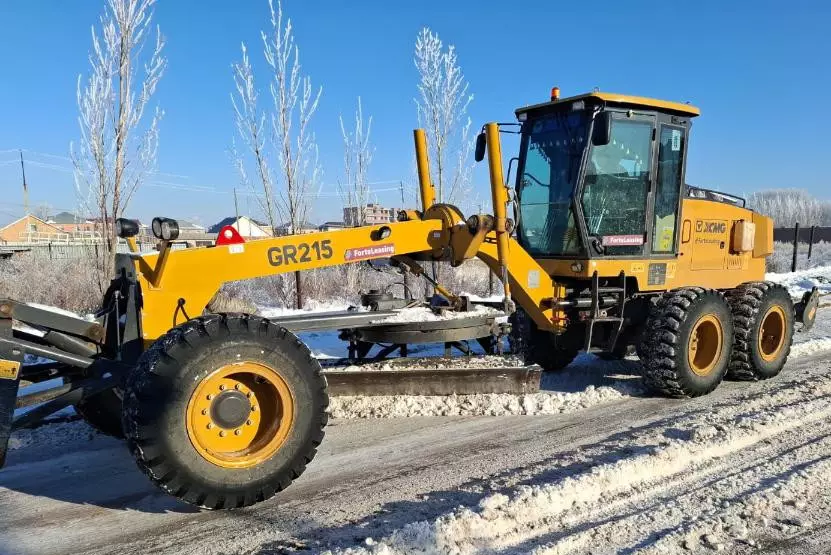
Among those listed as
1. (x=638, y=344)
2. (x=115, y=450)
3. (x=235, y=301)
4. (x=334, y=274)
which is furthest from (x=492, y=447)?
(x=334, y=274)

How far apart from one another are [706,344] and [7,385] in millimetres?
5917

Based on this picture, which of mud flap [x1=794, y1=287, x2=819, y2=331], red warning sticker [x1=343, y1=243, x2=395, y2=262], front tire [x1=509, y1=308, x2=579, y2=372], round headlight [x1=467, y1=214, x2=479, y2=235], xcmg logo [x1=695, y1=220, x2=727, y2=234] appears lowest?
front tire [x1=509, y1=308, x2=579, y2=372]

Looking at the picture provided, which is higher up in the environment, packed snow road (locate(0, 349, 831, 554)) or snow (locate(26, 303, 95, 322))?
snow (locate(26, 303, 95, 322))

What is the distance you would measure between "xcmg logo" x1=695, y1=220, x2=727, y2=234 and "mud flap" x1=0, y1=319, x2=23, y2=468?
20.3ft

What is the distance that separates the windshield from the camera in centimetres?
586

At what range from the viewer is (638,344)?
592cm

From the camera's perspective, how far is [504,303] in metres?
5.40

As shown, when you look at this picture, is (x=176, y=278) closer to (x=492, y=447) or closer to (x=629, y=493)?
(x=492, y=447)

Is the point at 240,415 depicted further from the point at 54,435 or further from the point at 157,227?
the point at 54,435

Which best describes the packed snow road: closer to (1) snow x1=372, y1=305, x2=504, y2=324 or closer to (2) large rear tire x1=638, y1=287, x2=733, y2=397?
(2) large rear tire x1=638, y1=287, x2=733, y2=397

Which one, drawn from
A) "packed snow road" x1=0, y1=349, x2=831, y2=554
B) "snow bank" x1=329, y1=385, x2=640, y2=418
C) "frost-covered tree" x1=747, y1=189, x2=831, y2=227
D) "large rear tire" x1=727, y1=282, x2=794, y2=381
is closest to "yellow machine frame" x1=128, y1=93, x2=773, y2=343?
"large rear tire" x1=727, y1=282, x2=794, y2=381

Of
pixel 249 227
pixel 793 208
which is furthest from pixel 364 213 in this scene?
pixel 793 208

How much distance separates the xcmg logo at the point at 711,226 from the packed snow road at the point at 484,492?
2157 mm

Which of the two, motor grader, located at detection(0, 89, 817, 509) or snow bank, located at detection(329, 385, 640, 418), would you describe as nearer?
motor grader, located at detection(0, 89, 817, 509)
